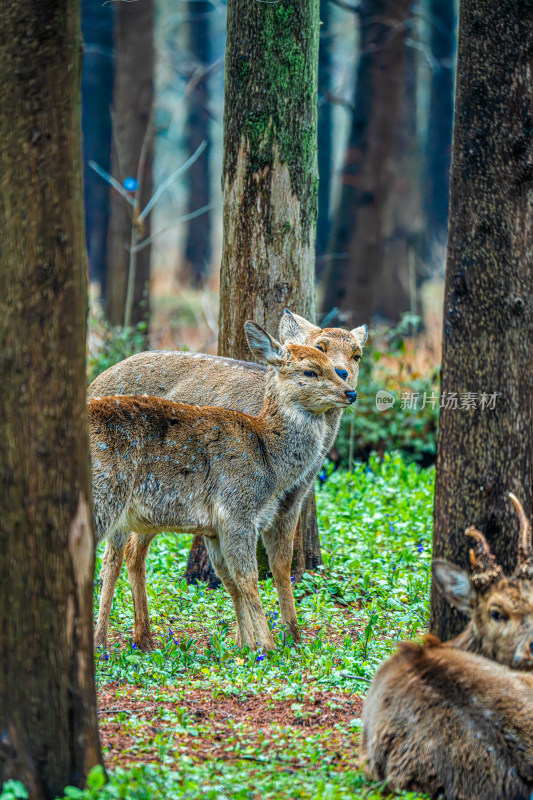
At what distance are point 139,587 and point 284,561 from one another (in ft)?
3.56

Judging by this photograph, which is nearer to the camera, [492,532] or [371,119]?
[492,532]

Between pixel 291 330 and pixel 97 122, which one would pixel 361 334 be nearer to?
pixel 291 330

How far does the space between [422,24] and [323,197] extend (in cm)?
934

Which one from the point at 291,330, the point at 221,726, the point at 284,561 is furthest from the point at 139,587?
the point at 291,330

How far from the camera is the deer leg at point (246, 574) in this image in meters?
6.96

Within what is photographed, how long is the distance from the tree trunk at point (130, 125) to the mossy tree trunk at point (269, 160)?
32.9 ft

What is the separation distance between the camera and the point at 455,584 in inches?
196

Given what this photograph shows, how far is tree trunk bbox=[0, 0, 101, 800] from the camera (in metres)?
4.00

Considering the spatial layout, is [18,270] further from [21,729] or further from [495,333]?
[495,333]

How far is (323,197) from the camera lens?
123ft

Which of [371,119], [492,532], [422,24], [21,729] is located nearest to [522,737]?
[492,532]

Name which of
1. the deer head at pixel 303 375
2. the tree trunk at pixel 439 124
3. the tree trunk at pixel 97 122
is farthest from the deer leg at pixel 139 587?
the tree trunk at pixel 439 124

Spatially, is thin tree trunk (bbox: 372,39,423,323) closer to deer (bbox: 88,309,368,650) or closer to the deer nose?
deer (bbox: 88,309,368,650)

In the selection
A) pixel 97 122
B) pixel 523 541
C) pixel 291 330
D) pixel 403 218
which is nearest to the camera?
pixel 523 541
